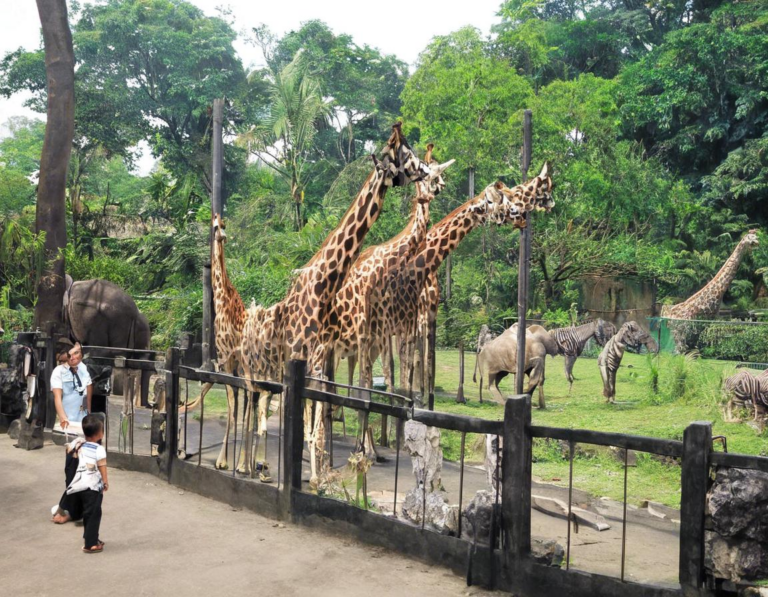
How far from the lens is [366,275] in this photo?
1175 centimetres

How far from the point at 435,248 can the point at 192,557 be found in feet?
21.2

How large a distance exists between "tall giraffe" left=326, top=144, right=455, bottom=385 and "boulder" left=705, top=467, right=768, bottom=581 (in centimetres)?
603

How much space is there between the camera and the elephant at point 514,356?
54.7ft

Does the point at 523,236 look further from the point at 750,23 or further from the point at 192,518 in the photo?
the point at 750,23

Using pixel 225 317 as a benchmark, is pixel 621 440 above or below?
below

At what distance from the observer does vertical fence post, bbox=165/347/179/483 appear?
1025cm

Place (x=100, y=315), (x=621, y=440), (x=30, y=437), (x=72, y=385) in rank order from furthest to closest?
(x=100, y=315), (x=30, y=437), (x=72, y=385), (x=621, y=440)

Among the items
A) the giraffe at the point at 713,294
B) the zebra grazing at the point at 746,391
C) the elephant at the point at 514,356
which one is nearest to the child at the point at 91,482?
the elephant at the point at 514,356

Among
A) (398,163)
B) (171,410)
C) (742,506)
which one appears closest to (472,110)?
(398,163)

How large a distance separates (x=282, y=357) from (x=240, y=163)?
38079 mm

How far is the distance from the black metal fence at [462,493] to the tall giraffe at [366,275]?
1.30 metres

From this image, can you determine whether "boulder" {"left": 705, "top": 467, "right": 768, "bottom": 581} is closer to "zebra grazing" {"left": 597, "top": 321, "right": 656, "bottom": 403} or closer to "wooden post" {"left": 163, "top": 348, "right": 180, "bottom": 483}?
"wooden post" {"left": 163, "top": 348, "right": 180, "bottom": 483}

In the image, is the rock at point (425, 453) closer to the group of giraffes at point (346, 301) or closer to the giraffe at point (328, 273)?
the group of giraffes at point (346, 301)

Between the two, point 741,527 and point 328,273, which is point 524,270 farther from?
point 741,527
